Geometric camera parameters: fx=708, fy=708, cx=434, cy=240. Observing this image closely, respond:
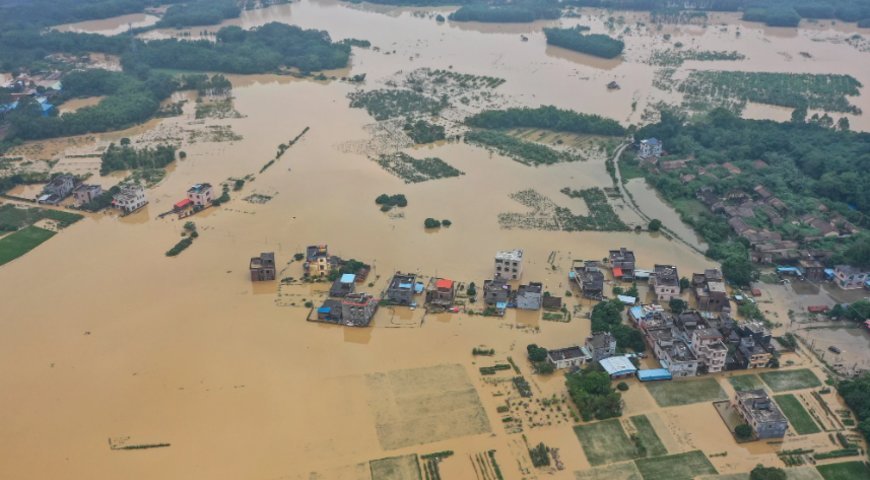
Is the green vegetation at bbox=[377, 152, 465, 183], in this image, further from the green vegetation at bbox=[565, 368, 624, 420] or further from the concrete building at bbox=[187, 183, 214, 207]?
the green vegetation at bbox=[565, 368, 624, 420]

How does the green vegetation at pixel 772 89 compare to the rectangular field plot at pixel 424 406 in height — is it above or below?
above

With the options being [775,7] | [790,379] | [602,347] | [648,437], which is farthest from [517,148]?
[775,7]

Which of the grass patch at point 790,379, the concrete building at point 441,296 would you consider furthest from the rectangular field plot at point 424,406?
the grass patch at point 790,379

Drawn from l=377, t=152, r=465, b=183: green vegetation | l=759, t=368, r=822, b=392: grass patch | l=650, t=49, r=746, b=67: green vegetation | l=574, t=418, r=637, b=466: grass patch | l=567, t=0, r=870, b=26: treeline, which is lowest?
l=574, t=418, r=637, b=466: grass patch

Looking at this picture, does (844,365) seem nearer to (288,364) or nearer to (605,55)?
(288,364)

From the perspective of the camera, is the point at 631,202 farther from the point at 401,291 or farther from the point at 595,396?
the point at 595,396

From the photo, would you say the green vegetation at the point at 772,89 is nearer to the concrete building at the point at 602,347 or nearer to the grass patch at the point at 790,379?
the grass patch at the point at 790,379

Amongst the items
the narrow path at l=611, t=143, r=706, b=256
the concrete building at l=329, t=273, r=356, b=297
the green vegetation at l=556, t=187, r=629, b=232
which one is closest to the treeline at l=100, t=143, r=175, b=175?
the concrete building at l=329, t=273, r=356, b=297
